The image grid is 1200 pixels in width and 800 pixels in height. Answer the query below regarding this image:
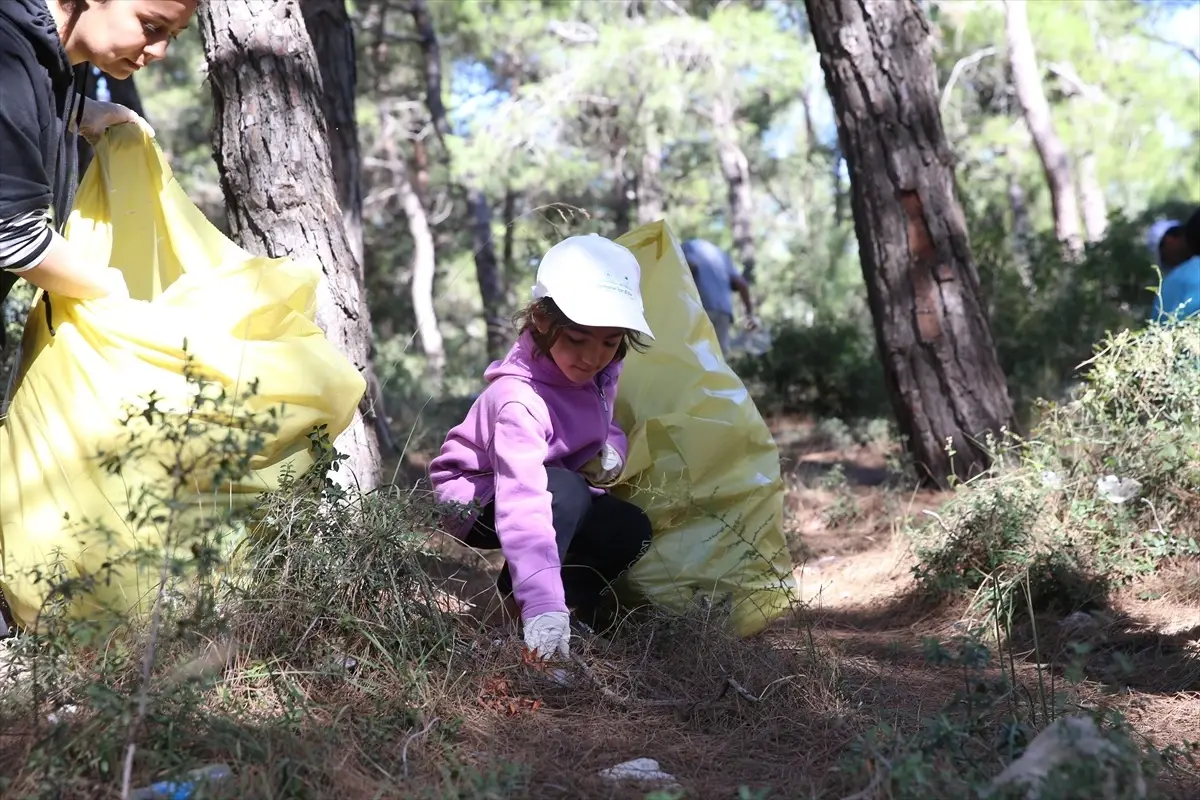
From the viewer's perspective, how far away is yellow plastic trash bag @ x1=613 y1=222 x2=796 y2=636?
3.13m

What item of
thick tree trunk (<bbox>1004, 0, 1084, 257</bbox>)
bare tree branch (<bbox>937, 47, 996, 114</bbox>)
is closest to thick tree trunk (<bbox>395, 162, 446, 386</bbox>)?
bare tree branch (<bbox>937, 47, 996, 114</bbox>)

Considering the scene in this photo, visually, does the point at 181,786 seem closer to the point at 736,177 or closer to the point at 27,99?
the point at 27,99

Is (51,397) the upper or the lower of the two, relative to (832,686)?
upper

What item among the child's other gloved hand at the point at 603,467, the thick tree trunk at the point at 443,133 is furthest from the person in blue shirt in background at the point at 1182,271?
the thick tree trunk at the point at 443,133

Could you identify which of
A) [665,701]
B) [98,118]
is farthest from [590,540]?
[98,118]

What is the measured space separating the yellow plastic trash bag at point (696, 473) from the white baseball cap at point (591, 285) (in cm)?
50

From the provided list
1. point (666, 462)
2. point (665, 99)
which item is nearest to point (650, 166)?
point (665, 99)

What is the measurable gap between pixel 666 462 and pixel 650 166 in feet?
45.6

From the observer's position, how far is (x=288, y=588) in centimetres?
230

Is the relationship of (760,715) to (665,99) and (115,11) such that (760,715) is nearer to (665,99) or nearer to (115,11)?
(115,11)

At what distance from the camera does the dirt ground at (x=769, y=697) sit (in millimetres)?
2066

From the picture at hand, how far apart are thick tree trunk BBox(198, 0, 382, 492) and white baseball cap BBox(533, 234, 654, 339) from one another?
32.5 inches

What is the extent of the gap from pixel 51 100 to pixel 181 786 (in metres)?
1.48

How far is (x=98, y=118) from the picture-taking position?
278cm
